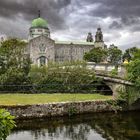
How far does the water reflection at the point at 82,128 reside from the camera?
2581 centimetres

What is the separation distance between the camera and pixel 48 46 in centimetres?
11200

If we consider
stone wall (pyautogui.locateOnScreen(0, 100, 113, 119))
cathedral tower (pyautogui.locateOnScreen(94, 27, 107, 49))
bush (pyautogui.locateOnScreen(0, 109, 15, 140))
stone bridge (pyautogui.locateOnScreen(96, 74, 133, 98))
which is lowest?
stone wall (pyautogui.locateOnScreen(0, 100, 113, 119))

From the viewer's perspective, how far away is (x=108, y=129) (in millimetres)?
28578

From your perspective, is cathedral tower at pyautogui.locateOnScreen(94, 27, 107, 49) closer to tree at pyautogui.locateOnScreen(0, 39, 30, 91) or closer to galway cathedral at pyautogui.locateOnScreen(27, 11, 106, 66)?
galway cathedral at pyautogui.locateOnScreen(27, 11, 106, 66)

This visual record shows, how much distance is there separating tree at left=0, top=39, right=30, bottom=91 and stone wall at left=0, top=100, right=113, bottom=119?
488 inches

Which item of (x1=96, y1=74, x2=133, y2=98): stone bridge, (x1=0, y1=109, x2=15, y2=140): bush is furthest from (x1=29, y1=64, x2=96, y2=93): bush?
(x1=0, y1=109, x2=15, y2=140): bush

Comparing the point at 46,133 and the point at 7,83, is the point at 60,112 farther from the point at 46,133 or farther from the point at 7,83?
the point at 7,83

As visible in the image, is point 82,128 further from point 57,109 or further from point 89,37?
point 89,37

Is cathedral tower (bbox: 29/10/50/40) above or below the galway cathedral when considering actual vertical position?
above

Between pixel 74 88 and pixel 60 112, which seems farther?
pixel 74 88

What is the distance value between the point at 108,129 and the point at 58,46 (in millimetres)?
95954

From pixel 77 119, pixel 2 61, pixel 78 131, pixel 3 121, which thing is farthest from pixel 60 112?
pixel 3 121

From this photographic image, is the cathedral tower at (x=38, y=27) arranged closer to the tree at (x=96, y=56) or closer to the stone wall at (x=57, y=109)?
the tree at (x=96, y=56)

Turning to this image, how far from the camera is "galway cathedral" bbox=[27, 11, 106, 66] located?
358 feet
